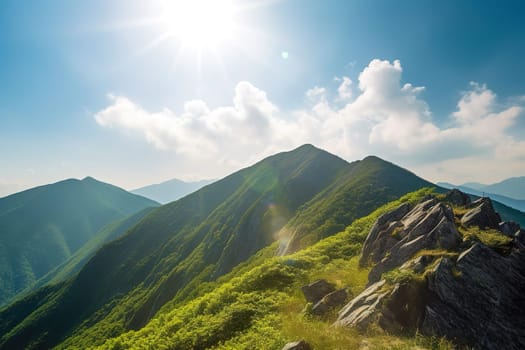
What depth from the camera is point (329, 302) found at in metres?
15.6

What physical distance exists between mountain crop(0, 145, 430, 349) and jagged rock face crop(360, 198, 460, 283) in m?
42.4

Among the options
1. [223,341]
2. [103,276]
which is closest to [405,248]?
[223,341]

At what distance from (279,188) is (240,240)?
44.9m

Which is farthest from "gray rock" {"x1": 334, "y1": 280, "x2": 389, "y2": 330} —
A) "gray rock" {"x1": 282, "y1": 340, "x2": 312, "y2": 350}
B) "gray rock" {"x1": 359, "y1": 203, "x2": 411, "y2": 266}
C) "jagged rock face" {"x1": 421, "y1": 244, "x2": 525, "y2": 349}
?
"gray rock" {"x1": 359, "y1": 203, "x2": 411, "y2": 266}

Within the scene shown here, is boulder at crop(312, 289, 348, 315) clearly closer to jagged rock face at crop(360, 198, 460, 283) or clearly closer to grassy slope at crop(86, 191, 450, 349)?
grassy slope at crop(86, 191, 450, 349)

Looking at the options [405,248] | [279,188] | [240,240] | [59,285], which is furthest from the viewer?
[59,285]

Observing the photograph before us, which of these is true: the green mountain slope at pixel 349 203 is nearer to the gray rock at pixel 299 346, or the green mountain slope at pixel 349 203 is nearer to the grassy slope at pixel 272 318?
the grassy slope at pixel 272 318

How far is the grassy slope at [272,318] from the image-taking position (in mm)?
11836

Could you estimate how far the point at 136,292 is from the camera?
5148 inches

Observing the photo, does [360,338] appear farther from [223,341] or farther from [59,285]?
[59,285]

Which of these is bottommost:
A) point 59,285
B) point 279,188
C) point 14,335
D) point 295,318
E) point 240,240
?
point 14,335

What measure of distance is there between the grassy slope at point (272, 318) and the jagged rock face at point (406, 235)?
1768mm

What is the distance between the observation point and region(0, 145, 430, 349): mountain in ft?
335

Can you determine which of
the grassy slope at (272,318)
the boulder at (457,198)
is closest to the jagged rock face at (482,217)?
the boulder at (457,198)
